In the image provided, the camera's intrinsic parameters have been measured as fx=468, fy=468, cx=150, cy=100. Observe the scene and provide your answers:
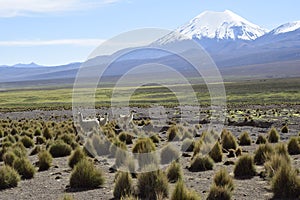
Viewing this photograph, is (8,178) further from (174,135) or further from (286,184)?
(174,135)

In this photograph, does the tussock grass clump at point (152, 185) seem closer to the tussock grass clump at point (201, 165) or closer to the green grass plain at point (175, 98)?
the tussock grass clump at point (201, 165)

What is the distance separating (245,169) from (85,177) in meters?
3.99

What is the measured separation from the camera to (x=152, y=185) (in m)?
9.78

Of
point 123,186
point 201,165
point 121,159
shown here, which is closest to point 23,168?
point 121,159

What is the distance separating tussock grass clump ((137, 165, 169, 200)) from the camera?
9.60 meters

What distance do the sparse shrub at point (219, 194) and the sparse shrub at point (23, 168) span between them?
5313 millimetres

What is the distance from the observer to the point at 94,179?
35.9ft

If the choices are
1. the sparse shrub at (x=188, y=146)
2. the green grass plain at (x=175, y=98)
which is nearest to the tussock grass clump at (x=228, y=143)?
the sparse shrub at (x=188, y=146)

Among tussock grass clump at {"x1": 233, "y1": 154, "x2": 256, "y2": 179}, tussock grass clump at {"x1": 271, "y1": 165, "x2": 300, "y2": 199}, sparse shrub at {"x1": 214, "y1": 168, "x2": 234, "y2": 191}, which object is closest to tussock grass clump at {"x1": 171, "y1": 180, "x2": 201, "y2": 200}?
sparse shrub at {"x1": 214, "y1": 168, "x2": 234, "y2": 191}

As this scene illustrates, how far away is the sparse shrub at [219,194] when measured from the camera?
9117 millimetres

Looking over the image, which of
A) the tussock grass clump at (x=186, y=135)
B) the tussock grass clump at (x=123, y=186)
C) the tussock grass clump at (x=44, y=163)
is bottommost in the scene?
the tussock grass clump at (x=186, y=135)

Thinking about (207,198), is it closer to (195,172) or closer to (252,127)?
(195,172)

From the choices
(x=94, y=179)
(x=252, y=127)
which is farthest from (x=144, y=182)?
(x=252, y=127)

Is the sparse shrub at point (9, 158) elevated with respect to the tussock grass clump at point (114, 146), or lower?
elevated
